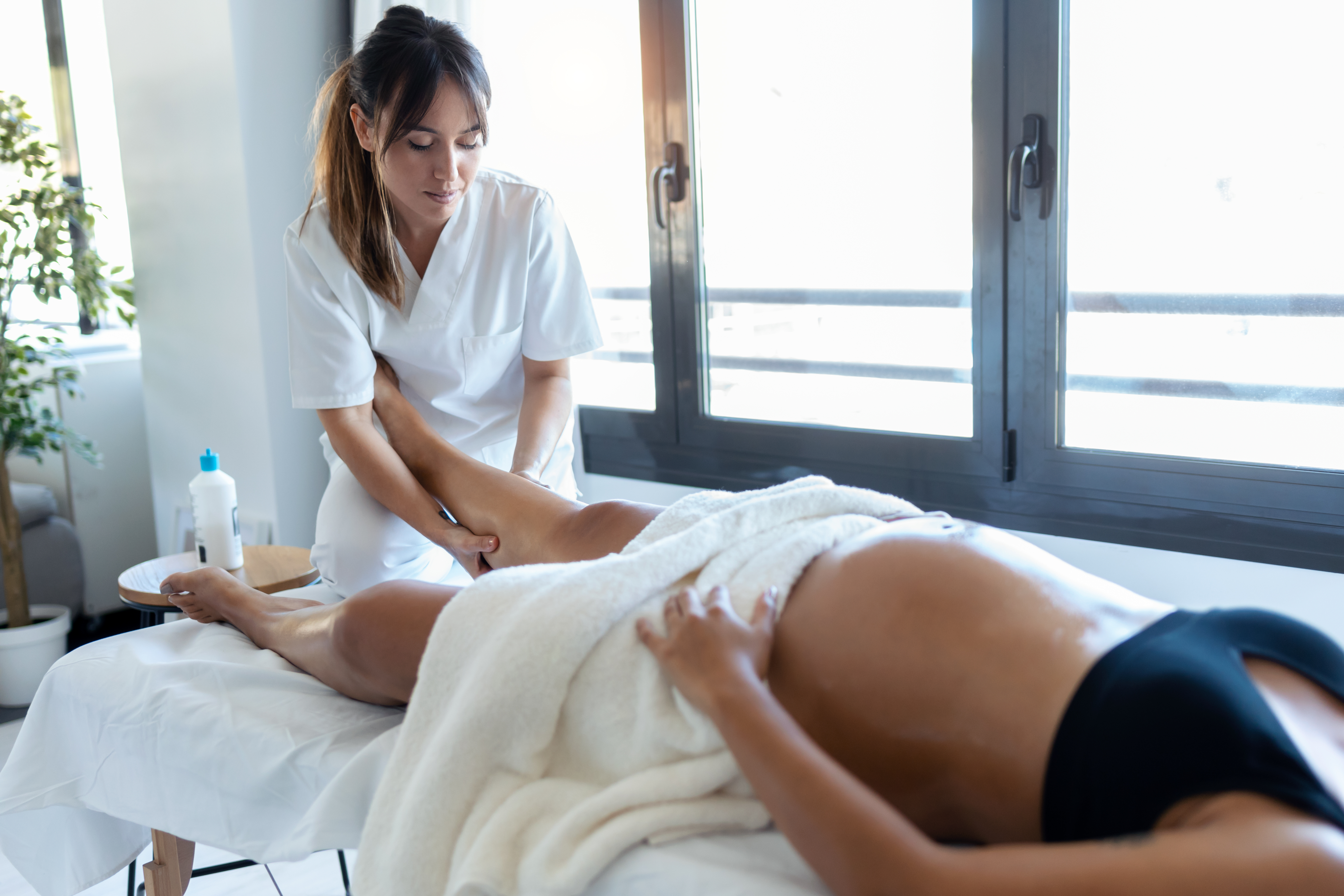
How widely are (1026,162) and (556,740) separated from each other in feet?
4.41

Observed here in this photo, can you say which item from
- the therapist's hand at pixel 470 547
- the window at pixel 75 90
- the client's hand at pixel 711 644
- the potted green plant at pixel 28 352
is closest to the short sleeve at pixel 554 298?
the therapist's hand at pixel 470 547

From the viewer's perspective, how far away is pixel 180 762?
1.11m

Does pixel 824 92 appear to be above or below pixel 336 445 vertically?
above

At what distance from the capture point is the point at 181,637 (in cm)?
132

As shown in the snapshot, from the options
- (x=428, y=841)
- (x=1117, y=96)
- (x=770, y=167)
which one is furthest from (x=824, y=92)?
(x=428, y=841)

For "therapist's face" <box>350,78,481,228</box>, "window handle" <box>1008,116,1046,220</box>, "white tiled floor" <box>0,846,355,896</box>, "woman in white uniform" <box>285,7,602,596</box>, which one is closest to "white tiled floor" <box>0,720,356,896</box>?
"white tiled floor" <box>0,846,355,896</box>

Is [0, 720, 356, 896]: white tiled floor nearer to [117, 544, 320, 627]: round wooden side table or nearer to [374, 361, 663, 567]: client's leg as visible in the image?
[117, 544, 320, 627]: round wooden side table

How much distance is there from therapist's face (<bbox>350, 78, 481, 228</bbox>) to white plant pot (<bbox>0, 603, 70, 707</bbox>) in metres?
1.67

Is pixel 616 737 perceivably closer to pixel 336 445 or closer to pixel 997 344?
pixel 336 445

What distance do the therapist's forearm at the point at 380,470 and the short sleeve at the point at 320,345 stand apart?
29 mm

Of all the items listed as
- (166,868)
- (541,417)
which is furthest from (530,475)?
(166,868)

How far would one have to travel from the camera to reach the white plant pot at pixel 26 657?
8.27 ft

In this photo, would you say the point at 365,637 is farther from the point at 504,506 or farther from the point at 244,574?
the point at 244,574

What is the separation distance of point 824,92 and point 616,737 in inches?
63.6
